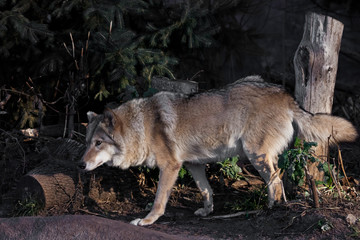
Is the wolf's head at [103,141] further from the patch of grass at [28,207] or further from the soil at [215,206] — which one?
the patch of grass at [28,207]

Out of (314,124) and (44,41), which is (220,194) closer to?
(314,124)

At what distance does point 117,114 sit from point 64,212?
148 cm

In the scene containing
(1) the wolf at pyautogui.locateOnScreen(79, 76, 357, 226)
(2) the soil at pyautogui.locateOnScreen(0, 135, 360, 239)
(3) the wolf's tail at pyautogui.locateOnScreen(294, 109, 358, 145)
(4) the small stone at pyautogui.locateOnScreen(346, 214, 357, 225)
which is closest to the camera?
(4) the small stone at pyautogui.locateOnScreen(346, 214, 357, 225)

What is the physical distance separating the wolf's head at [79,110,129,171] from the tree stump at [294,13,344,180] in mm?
2404

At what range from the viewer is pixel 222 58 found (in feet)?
33.3

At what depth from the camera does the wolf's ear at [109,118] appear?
6020 millimetres

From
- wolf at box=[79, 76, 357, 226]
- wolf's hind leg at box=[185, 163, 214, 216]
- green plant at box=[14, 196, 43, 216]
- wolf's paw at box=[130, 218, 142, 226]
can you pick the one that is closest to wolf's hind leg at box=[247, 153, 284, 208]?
wolf at box=[79, 76, 357, 226]

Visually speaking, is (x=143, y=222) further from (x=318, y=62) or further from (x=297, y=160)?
(x=318, y=62)

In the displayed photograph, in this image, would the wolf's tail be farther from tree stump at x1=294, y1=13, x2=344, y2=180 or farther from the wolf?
tree stump at x1=294, y1=13, x2=344, y2=180

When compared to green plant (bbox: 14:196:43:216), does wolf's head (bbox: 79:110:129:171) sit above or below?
above

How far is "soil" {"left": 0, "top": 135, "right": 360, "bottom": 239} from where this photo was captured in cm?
512

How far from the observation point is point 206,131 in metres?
6.16

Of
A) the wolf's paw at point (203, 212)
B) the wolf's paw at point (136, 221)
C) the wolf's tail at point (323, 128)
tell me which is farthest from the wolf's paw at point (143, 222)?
the wolf's tail at point (323, 128)

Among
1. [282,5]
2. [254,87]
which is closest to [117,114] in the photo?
[254,87]
